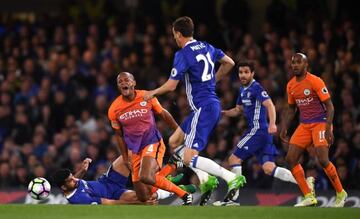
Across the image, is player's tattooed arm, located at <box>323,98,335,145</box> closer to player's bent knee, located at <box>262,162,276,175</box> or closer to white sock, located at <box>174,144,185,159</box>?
player's bent knee, located at <box>262,162,276,175</box>

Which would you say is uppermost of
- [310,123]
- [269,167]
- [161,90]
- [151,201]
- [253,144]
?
[161,90]

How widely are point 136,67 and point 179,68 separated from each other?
6770 mm

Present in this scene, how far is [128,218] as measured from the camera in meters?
10.5

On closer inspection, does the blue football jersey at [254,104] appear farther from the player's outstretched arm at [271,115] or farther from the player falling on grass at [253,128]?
the player's outstretched arm at [271,115]

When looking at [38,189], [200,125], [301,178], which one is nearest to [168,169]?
[200,125]

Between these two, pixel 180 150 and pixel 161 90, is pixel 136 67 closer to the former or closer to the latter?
pixel 180 150

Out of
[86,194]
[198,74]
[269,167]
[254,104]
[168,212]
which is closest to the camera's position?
[168,212]

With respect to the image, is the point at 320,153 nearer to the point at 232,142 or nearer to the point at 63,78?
the point at 232,142

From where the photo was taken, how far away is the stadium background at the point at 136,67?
644 inches

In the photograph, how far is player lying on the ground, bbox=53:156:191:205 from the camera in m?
13.2

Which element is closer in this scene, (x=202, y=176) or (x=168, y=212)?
(x=168, y=212)

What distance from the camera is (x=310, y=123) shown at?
1252 cm

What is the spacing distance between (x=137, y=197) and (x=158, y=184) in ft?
3.26

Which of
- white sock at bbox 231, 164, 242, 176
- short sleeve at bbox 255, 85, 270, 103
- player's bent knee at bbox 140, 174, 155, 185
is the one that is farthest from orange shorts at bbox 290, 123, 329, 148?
player's bent knee at bbox 140, 174, 155, 185
